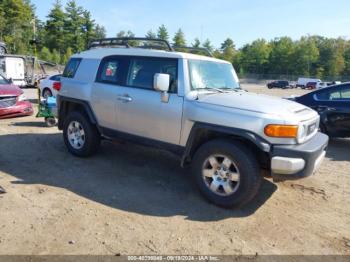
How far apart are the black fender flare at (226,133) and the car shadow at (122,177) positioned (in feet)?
2.05

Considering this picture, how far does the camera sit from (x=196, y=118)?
4703 millimetres

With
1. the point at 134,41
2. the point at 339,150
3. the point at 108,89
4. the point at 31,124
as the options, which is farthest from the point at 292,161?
the point at 31,124

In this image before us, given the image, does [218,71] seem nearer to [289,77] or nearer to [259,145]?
[259,145]

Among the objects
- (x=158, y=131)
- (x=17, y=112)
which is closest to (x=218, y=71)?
(x=158, y=131)

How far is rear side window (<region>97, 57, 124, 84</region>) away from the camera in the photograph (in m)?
5.78

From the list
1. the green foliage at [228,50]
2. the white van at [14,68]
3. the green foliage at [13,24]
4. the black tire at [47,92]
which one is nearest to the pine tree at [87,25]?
the green foliage at [13,24]

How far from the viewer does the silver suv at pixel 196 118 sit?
4.24m

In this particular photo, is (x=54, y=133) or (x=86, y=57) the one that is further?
(x=54, y=133)

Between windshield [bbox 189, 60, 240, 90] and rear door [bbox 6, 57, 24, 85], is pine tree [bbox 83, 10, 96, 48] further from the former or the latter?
windshield [bbox 189, 60, 240, 90]

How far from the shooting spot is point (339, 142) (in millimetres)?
8781

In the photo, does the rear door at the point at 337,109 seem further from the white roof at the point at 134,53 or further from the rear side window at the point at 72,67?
the rear side window at the point at 72,67

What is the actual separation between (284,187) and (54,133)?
5.70m

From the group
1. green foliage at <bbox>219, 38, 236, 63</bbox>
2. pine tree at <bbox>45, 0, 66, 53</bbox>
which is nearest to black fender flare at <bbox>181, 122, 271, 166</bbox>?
pine tree at <bbox>45, 0, 66, 53</bbox>

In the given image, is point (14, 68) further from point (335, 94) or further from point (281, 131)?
point (281, 131)
